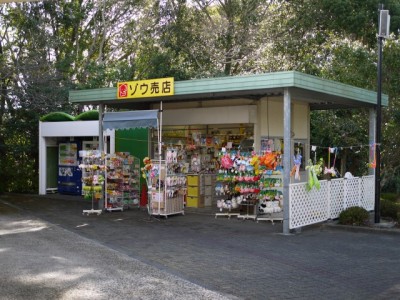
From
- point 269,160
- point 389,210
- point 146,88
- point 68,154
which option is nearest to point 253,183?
point 269,160

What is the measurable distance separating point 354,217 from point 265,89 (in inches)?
141

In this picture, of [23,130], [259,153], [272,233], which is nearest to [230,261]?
[272,233]

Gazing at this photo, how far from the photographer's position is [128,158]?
14.9m

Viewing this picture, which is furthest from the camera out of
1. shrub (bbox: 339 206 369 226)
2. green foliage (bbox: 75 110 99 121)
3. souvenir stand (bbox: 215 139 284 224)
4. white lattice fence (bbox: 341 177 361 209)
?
green foliage (bbox: 75 110 99 121)

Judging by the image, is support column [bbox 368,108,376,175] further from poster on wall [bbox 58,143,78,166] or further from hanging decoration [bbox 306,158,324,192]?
poster on wall [bbox 58,143,78,166]

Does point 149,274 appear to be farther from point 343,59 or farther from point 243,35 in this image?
point 243,35

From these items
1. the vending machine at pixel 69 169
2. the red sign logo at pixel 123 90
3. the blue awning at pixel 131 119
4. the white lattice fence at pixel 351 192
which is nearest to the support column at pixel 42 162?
the vending machine at pixel 69 169

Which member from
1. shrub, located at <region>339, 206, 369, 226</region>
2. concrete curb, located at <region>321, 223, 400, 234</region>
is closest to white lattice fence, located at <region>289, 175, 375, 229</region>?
Result: concrete curb, located at <region>321, 223, 400, 234</region>

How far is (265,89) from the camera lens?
11.1 m

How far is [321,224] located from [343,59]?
23.5ft

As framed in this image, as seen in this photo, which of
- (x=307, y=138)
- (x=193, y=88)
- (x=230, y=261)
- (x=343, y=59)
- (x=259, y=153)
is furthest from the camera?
(x=343, y=59)

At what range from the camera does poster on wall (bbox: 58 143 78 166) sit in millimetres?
19391

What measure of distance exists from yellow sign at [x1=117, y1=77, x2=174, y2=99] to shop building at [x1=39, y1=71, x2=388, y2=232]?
0.10 meters

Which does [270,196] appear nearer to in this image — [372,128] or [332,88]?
[332,88]
